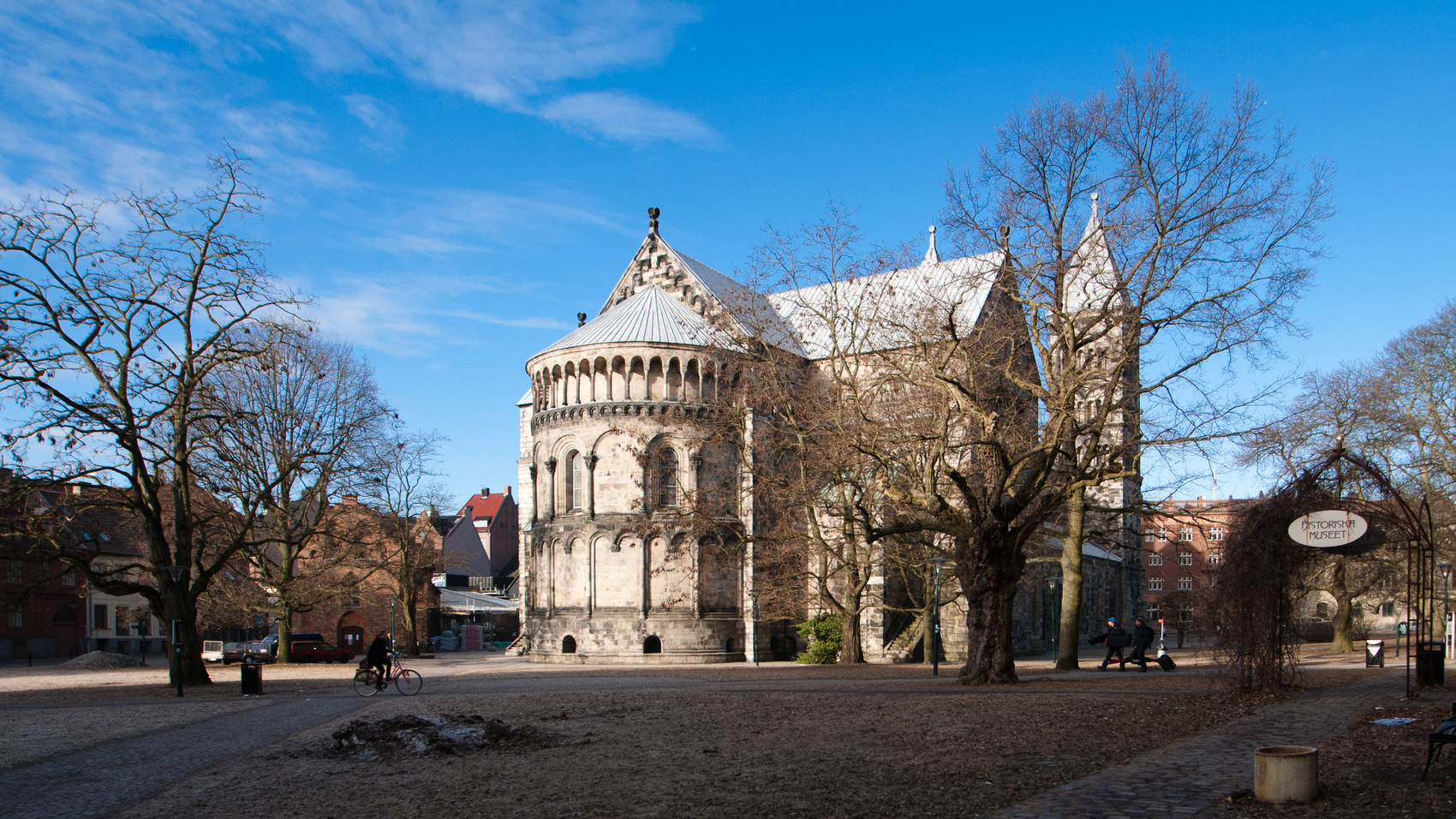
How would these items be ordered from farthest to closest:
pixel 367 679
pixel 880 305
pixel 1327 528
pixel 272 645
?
pixel 272 645
pixel 880 305
pixel 367 679
pixel 1327 528

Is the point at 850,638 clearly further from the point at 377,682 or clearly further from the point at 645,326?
the point at 377,682

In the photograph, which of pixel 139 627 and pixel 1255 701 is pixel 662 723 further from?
pixel 139 627

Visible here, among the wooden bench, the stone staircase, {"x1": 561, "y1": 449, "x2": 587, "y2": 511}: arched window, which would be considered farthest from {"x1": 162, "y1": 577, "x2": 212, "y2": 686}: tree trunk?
the wooden bench

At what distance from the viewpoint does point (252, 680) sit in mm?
25234

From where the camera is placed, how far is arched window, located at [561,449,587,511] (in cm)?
4272

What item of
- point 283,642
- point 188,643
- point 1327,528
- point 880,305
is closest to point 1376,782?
point 1327,528

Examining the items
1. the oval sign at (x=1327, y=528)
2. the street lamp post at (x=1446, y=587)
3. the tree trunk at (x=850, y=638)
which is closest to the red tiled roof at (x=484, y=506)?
the tree trunk at (x=850, y=638)

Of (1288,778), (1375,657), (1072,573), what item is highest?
(1072,573)

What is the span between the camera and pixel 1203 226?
2431 centimetres

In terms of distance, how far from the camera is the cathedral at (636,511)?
40781 mm

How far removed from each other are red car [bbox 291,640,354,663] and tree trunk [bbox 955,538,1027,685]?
33347mm

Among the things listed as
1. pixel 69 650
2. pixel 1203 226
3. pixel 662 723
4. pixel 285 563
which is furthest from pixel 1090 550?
pixel 69 650

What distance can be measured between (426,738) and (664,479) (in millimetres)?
28926

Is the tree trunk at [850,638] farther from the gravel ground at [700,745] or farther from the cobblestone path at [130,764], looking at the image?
the cobblestone path at [130,764]
